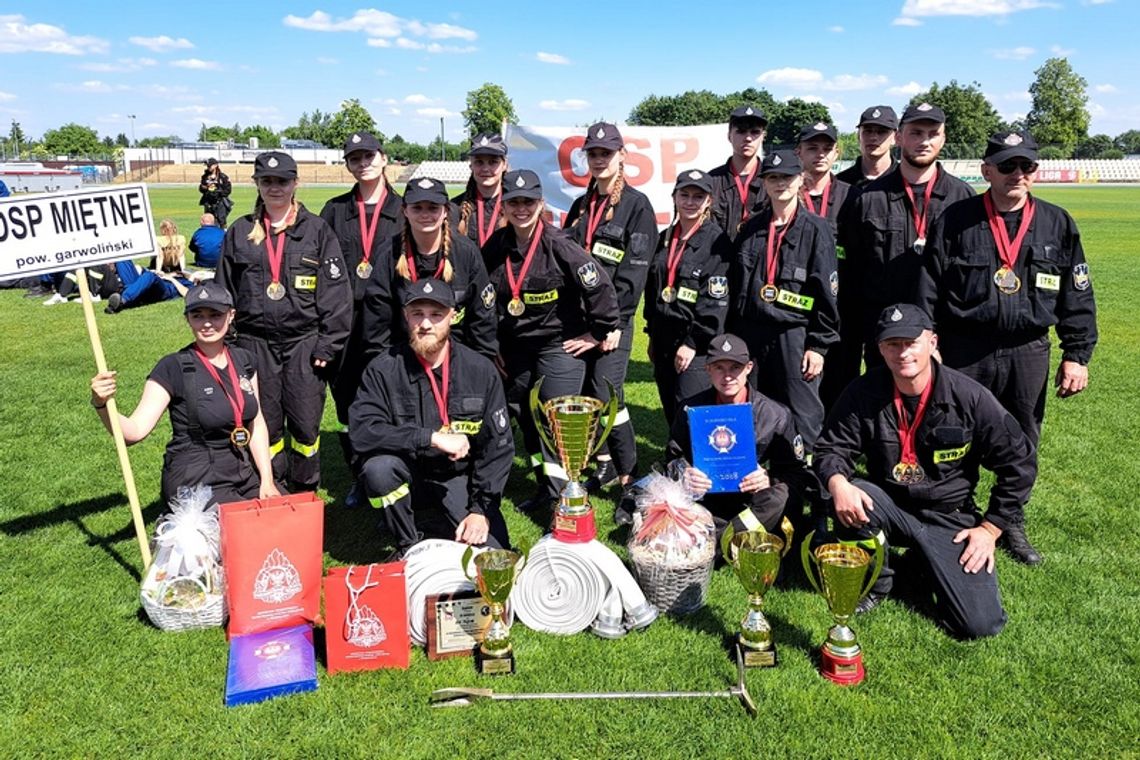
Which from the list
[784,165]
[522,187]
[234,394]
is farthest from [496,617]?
[784,165]

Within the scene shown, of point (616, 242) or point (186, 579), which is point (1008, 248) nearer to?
point (616, 242)

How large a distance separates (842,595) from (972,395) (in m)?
1.33

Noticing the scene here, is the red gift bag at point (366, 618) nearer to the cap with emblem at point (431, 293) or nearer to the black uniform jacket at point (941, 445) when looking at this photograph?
the cap with emblem at point (431, 293)

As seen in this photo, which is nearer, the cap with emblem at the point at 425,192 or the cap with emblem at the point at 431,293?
the cap with emblem at the point at 431,293

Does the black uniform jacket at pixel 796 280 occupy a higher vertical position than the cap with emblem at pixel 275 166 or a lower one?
lower

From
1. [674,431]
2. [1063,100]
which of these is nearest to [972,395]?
[674,431]

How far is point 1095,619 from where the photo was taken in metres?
3.94

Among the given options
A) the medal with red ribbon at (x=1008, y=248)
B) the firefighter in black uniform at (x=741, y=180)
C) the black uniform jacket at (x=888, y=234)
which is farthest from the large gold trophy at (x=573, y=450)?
the firefighter in black uniform at (x=741, y=180)

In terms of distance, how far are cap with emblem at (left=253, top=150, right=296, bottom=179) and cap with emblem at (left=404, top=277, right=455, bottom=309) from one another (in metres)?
1.35

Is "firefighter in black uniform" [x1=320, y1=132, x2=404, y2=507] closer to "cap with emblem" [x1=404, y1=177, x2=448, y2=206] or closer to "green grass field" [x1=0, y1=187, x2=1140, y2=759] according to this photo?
"cap with emblem" [x1=404, y1=177, x2=448, y2=206]

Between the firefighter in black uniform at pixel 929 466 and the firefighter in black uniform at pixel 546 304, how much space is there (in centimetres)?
164

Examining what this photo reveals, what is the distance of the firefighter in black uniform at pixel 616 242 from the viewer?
17.6 ft

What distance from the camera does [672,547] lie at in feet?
13.0

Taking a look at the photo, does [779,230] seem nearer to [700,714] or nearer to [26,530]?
[700,714]
